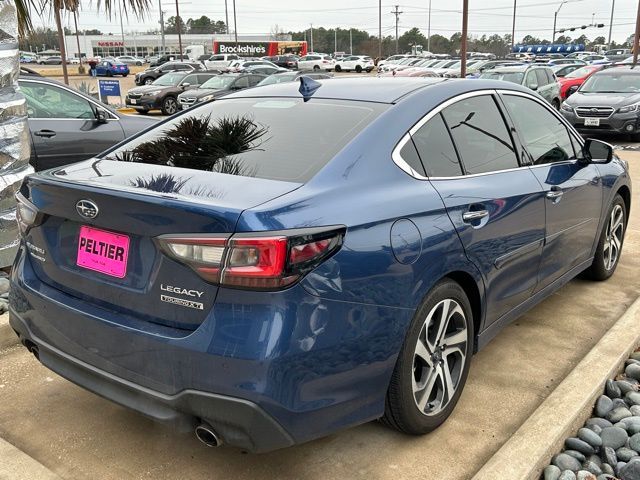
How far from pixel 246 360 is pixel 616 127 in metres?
13.5

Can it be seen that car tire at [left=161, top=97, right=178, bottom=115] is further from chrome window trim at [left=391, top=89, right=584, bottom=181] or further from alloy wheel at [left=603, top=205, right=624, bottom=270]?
chrome window trim at [left=391, top=89, right=584, bottom=181]

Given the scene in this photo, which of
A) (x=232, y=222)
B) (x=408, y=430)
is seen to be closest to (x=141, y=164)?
(x=232, y=222)

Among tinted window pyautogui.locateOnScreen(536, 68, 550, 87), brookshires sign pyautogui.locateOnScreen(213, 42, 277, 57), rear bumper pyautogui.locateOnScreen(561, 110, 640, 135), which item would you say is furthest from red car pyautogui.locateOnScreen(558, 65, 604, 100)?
brookshires sign pyautogui.locateOnScreen(213, 42, 277, 57)

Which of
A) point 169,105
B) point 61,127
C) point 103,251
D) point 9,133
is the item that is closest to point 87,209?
point 103,251

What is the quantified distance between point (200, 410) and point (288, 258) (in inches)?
24.8

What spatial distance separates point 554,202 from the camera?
3.70m

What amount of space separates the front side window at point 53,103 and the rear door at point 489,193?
17.7 feet

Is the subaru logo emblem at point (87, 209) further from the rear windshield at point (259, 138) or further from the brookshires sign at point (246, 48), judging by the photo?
the brookshires sign at point (246, 48)

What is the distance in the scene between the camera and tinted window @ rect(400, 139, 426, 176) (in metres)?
2.80

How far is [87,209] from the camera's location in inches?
97.1

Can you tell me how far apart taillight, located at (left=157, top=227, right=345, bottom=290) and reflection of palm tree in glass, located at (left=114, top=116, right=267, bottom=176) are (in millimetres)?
506

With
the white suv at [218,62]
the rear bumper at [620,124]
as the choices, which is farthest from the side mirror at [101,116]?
the white suv at [218,62]

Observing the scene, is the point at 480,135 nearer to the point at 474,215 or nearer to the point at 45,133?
the point at 474,215

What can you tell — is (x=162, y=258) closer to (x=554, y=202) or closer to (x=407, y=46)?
(x=554, y=202)
